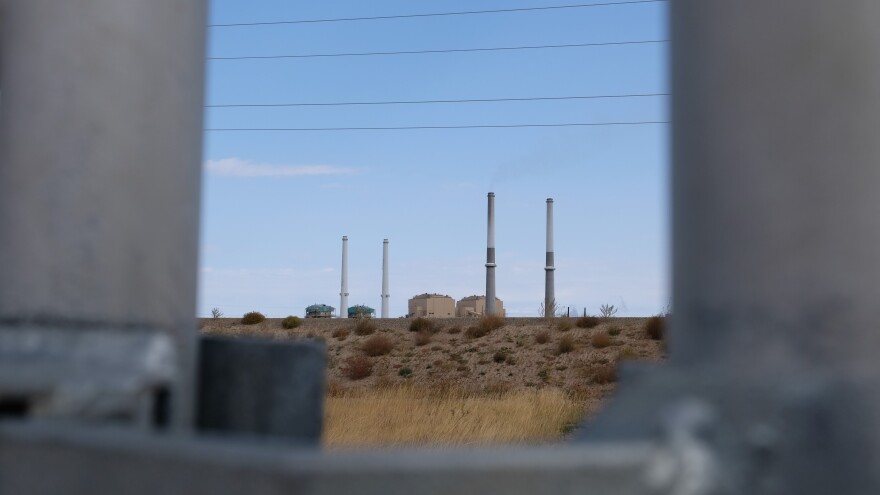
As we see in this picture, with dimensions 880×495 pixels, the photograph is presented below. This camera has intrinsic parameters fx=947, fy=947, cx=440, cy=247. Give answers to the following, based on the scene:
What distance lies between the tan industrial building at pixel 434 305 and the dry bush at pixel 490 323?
68.9 feet

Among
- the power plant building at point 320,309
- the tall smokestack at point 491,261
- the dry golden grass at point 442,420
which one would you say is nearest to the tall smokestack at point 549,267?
the tall smokestack at point 491,261

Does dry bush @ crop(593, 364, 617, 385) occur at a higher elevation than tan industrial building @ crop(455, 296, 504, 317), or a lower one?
lower

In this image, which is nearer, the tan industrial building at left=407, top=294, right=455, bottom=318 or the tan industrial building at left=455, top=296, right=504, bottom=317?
the tan industrial building at left=455, top=296, right=504, bottom=317

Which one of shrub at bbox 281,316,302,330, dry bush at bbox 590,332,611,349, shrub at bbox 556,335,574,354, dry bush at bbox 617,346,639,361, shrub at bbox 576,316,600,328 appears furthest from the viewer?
shrub at bbox 281,316,302,330

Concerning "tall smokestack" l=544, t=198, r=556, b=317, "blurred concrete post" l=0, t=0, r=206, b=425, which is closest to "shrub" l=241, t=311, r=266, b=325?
"tall smokestack" l=544, t=198, r=556, b=317

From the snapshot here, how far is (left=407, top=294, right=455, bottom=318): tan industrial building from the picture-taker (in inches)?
2219

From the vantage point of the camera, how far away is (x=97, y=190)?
2.98 metres

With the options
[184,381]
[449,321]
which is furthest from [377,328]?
[184,381]

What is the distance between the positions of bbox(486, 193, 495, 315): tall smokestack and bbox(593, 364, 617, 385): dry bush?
1486 cm

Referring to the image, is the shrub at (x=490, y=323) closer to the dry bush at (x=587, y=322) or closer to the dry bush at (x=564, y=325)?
the dry bush at (x=564, y=325)

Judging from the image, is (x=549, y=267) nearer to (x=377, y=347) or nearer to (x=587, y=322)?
(x=587, y=322)

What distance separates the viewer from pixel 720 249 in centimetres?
247

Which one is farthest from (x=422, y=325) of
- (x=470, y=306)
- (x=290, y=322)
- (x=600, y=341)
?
(x=470, y=306)

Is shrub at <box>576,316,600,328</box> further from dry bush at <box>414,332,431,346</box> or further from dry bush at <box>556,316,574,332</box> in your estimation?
dry bush at <box>414,332,431,346</box>
